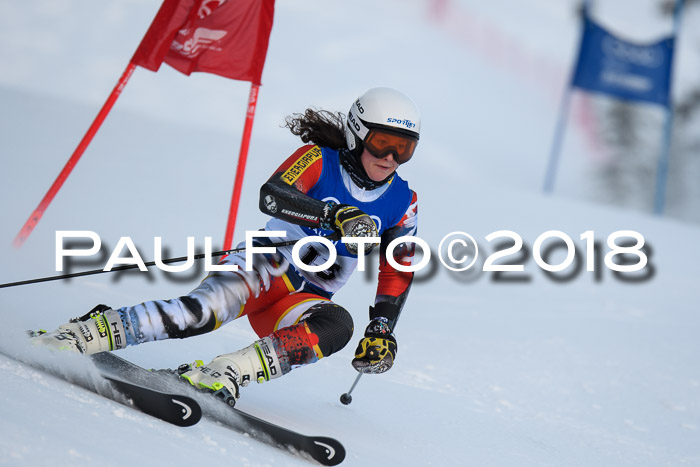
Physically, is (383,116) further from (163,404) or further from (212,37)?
(212,37)

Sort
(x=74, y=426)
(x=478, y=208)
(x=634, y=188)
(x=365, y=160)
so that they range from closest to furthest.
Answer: (x=74, y=426) → (x=365, y=160) → (x=478, y=208) → (x=634, y=188)

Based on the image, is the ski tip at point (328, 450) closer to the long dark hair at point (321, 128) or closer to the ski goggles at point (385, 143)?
the ski goggles at point (385, 143)

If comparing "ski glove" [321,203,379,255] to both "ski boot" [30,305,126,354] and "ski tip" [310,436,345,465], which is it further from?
"ski boot" [30,305,126,354]

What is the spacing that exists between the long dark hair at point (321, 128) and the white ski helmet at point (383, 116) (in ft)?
0.49

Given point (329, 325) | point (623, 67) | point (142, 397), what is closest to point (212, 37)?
point (329, 325)

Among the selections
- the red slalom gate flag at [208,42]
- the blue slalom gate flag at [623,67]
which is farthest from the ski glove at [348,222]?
the blue slalom gate flag at [623,67]

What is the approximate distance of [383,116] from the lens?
323 centimetres

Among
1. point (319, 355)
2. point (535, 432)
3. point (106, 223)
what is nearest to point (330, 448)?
point (319, 355)

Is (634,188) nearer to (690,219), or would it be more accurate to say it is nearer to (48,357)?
(690,219)

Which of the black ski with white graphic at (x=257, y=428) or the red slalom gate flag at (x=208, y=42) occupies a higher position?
the red slalom gate flag at (x=208, y=42)

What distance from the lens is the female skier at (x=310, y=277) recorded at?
288 centimetres

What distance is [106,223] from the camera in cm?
777

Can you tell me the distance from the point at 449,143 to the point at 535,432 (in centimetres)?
4123

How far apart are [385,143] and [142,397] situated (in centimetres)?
143
